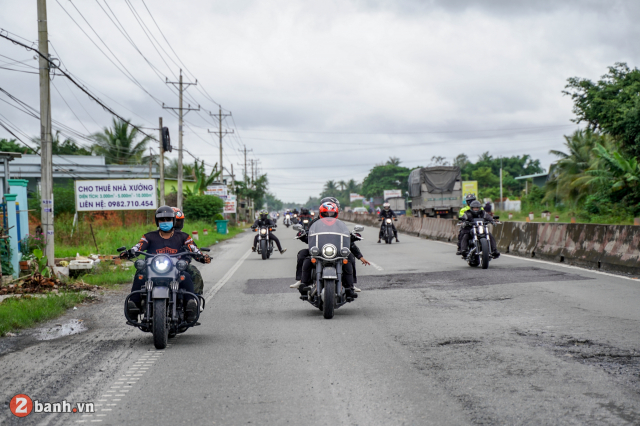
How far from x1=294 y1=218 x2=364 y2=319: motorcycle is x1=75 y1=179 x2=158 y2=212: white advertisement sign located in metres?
13.9

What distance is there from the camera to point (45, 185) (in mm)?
14781

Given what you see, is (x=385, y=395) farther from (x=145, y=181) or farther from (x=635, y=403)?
(x=145, y=181)

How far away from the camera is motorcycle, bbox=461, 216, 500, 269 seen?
14312mm

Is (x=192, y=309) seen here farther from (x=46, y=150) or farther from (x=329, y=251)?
(x=46, y=150)

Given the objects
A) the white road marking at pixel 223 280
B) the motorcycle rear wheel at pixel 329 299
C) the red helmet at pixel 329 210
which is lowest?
the white road marking at pixel 223 280

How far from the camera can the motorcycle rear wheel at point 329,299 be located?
334 inches

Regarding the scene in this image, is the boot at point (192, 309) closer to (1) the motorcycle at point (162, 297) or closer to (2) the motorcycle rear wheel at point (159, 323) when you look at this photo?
(1) the motorcycle at point (162, 297)

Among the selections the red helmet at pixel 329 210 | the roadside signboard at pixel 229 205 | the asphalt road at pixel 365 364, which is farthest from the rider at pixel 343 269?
the roadside signboard at pixel 229 205

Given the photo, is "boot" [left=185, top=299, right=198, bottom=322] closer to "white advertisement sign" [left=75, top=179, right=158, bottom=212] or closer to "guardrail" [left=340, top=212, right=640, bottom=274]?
"guardrail" [left=340, top=212, right=640, bottom=274]

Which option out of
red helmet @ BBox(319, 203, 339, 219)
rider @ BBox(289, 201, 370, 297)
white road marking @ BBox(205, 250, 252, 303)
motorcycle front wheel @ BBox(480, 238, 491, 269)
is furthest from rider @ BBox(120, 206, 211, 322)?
motorcycle front wheel @ BBox(480, 238, 491, 269)

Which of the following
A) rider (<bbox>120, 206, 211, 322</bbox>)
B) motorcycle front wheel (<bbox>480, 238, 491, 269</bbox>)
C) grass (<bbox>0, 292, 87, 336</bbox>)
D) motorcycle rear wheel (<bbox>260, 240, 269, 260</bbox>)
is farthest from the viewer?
motorcycle rear wheel (<bbox>260, 240, 269, 260</bbox>)

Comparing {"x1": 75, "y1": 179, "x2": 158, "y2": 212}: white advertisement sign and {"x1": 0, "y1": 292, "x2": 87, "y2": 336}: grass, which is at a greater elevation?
{"x1": 75, "y1": 179, "x2": 158, "y2": 212}: white advertisement sign

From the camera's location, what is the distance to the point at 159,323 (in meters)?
6.65

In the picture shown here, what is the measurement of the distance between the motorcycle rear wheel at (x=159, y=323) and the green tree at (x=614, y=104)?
1084 inches
